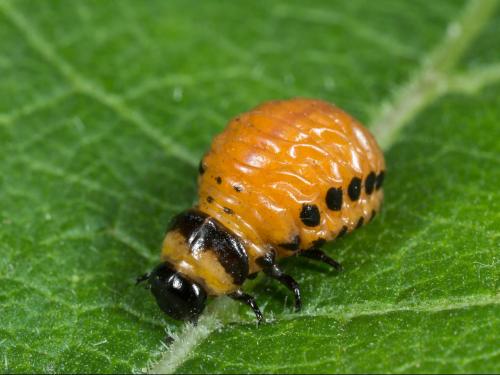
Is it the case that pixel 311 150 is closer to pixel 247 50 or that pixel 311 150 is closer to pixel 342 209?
pixel 342 209

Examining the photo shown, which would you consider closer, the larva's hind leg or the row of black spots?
the larva's hind leg

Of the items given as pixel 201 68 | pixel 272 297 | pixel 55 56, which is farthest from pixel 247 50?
pixel 272 297

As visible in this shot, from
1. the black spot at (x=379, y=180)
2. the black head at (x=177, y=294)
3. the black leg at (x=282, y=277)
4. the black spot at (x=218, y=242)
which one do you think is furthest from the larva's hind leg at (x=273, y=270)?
the black spot at (x=379, y=180)

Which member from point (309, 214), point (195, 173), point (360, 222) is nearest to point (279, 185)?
point (309, 214)

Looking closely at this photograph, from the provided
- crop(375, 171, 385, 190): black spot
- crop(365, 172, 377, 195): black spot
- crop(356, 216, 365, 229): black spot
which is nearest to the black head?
crop(356, 216, 365, 229): black spot

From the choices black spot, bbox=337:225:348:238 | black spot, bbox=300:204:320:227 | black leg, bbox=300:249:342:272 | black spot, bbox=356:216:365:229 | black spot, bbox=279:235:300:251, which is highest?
black spot, bbox=300:204:320:227

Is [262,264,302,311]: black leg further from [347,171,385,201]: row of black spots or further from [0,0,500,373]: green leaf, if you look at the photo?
[347,171,385,201]: row of black spots

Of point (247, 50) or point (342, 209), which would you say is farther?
point (247, 50)
